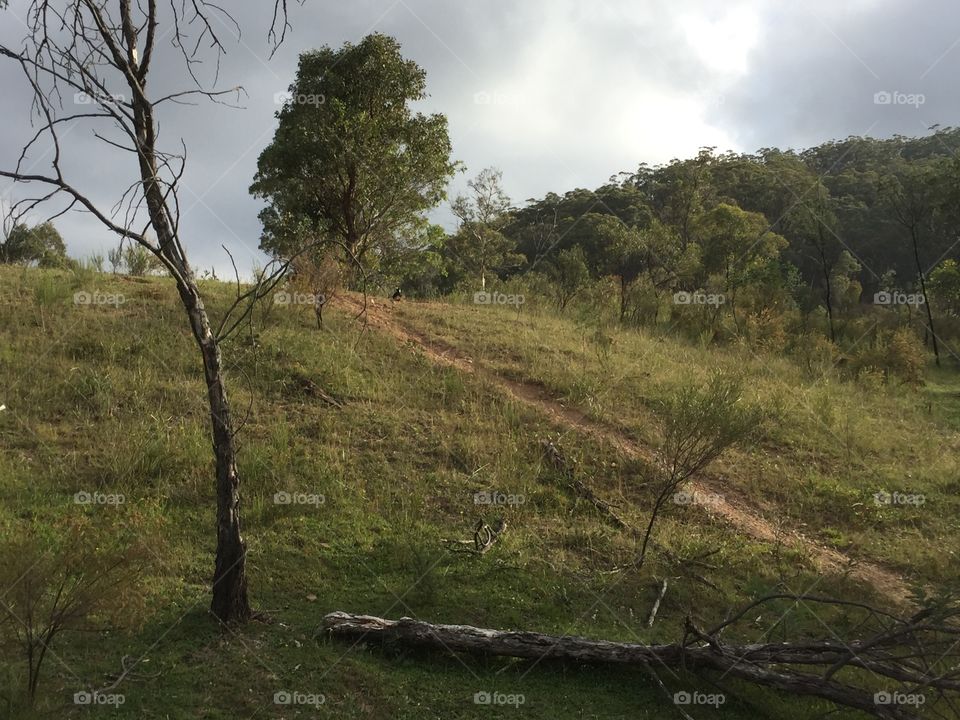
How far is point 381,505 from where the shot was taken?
6785mm

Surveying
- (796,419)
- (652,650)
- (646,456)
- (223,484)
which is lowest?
(652,650)

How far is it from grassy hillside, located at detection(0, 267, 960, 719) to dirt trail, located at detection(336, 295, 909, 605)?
0.54 ft

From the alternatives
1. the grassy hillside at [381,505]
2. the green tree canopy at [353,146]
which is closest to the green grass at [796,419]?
the grassy hillside at [381,505]

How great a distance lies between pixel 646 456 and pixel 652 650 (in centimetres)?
442

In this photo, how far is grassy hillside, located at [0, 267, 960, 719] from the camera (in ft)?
13.7

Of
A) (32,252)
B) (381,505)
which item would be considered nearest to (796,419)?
(381,505)

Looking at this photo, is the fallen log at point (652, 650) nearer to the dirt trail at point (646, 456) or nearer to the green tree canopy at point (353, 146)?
the dirt trail at point (646, 456)

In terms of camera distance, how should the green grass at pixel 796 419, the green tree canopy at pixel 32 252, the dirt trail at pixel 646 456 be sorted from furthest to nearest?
the green tree canopy at pixel 32 252 < the green grass at pixel 796 419 < the dirt trail at pixel 646 456

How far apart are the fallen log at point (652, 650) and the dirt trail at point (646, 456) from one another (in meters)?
2.67

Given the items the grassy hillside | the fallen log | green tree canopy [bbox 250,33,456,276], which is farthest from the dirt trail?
green tree canopy [bbox 250,33,456,276]

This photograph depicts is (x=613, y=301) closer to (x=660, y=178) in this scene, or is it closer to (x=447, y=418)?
(x=447, y=418)

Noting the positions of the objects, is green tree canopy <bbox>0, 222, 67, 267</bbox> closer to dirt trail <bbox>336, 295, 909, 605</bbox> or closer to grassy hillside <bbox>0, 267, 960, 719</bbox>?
grassy hillside <bbox>0, 267, 960, 719</bbox>

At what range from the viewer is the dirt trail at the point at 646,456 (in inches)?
269

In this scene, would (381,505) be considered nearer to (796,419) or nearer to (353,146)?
(796,419)
